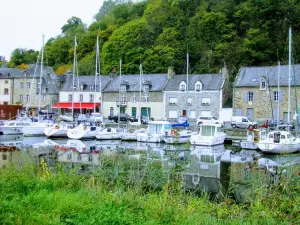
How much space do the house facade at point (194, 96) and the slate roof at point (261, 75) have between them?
2.68 metres

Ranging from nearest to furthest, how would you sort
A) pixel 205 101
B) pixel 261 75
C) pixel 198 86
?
pixel 261 75 < pixel 205 101 < pixel 198 86

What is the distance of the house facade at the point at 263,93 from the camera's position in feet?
135

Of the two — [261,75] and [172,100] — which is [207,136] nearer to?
[261,75]

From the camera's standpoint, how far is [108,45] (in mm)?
66438

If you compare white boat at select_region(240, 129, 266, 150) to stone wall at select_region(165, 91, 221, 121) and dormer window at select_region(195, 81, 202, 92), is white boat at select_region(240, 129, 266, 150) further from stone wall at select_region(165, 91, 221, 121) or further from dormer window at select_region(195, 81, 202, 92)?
dormer window at select_region(195, 81, 202, 92)

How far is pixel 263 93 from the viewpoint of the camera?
42469mm

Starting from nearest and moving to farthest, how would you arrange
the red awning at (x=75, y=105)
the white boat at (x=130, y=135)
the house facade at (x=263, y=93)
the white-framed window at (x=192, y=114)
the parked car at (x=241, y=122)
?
the white boat at (x=130, y=135), the parked car at (x=241, y=122), the house facade at (x=263, y=93), the white-framed window at (x=192, y=114), the red awning at (x=75, y=105)

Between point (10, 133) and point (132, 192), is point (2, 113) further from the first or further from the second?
point (132, 192)

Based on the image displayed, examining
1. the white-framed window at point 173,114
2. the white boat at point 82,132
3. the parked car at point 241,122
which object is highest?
the white-framed window at point 173,114

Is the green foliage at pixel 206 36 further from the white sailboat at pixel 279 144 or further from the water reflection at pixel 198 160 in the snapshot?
the water reflection at pixel 198 160

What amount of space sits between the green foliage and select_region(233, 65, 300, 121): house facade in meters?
5.52

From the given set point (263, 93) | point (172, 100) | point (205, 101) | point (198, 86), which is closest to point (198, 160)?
point (263, 93)

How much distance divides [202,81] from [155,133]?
16.5m

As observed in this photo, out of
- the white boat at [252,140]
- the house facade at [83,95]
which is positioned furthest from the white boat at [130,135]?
the house facade at [83,95]
